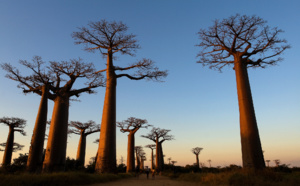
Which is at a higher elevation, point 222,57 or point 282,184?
point 222,57

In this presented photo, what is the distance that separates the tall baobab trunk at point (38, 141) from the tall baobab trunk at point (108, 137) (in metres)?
2.74

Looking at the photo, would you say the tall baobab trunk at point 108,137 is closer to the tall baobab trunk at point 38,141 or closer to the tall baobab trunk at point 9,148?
the tall baobab trunk at point 38,141

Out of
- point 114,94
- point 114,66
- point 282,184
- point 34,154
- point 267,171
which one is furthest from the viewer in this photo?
point 114,66

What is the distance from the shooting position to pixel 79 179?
21.8ft

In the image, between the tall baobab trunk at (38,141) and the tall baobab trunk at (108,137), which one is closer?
the tall baobab trunk at (38,141)

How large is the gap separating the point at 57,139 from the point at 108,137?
2693 millimetres

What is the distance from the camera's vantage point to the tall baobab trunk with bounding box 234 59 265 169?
6.94 metres

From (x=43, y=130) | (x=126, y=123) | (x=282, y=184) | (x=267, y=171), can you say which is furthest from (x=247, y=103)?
(x=126, y=123)

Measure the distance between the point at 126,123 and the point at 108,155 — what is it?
1481 centimetres

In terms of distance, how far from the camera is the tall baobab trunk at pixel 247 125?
273 inches

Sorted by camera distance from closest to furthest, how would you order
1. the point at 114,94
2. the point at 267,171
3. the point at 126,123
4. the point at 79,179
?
1. the point at 267,171
2. the point at 79,179
3. the point at 114,94
4. the point at 126,123

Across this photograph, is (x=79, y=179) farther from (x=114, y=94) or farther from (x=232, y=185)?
(x=114, y=94)

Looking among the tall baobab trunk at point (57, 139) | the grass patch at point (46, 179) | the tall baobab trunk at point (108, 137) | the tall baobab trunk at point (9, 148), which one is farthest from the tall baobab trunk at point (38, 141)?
the tall baobab trunk at point (9, 148)

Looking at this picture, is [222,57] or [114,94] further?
[114,94]
